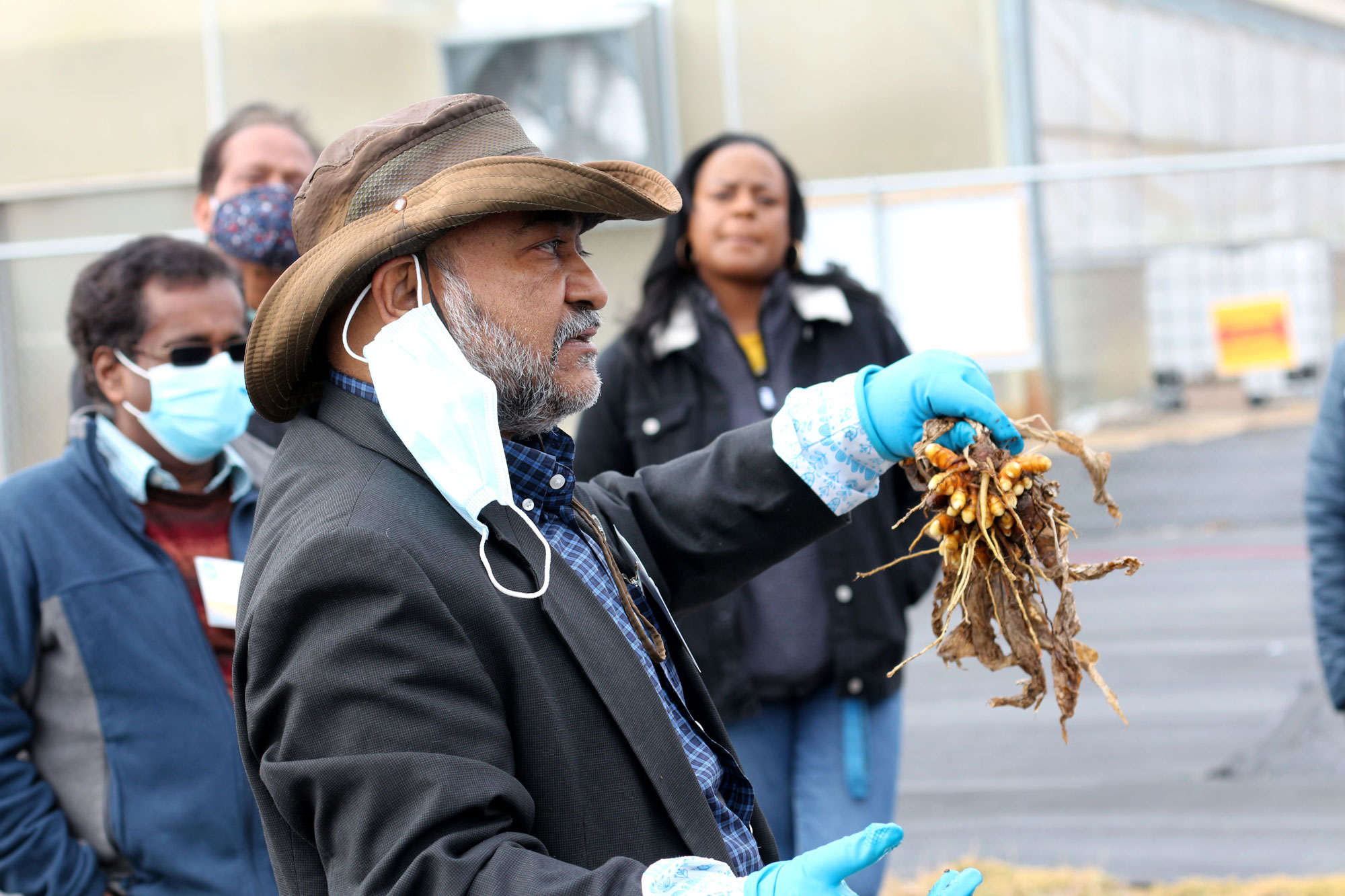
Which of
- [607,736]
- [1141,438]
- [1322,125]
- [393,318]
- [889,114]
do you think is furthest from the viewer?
[1322,125]

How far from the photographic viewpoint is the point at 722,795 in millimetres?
1875

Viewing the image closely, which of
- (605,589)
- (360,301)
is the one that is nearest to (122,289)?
(360,301)

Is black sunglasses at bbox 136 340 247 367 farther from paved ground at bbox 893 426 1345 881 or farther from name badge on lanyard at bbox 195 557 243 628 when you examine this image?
paved ground at bbox 893 426 1345 881

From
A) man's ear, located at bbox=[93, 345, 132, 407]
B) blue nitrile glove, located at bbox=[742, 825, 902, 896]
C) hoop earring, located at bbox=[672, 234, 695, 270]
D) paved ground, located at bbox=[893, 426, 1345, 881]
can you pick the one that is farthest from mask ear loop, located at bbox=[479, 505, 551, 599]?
paved ground, located at bbox=[893, 426, 1345, 881]

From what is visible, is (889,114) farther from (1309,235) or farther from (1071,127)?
(1309,235)

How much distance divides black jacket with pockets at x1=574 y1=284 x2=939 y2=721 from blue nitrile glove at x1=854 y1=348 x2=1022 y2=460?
1297mm

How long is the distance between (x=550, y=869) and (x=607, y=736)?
9.9 inches

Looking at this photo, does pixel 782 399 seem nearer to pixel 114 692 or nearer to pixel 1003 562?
pixel 1003 562

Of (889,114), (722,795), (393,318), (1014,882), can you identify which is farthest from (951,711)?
(889,114)

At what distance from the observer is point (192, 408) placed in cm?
271

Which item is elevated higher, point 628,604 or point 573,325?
point 573,325

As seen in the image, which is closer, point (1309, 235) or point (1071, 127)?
point (1309, 235)

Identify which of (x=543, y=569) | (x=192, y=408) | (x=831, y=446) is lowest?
(x=543, y=569)

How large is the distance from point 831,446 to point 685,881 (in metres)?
0.80
